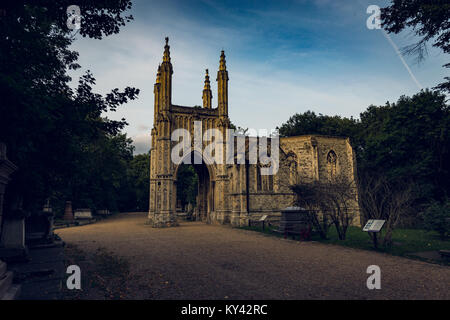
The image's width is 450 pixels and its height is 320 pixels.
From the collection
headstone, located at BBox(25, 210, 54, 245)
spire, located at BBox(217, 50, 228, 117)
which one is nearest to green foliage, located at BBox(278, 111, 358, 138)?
spire, located at BBox(217, 50, 228, 117)

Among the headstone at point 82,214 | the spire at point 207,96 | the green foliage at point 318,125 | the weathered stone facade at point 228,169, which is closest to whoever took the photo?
the weathered stone facade at point 228,169

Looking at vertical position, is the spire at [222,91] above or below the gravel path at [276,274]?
above

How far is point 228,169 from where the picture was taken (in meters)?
24.2

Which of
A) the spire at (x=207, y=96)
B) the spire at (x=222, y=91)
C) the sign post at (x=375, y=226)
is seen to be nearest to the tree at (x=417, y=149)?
the sign post at (x=375, y=226)

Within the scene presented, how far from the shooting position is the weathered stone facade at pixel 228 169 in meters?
22.1

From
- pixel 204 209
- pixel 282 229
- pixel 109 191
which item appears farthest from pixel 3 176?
pixel 109 191

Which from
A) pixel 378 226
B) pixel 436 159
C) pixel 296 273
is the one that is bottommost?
pixel 296 273

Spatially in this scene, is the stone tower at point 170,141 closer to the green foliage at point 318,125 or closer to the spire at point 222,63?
the spire at point 222,63

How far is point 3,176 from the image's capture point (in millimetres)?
5180

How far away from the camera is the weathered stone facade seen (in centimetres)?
2214

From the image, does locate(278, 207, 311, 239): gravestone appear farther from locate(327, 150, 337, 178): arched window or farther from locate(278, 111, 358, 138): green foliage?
locate(278, 111, 358, 138): green foliage

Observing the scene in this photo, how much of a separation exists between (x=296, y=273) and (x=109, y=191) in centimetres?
3162

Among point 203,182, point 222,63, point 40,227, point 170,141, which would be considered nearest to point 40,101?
point 40,227
